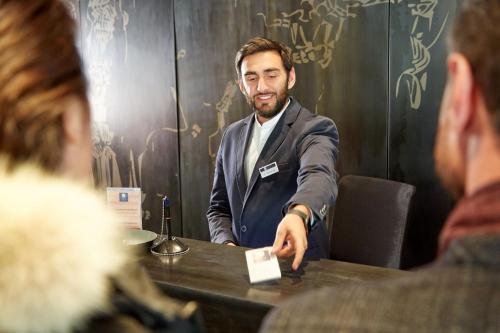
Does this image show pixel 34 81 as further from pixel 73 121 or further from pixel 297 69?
pixel 297 69

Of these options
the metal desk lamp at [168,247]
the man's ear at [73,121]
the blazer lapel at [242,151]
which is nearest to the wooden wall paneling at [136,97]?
the blazer lapel at [242,151]

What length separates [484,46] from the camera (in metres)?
0.60

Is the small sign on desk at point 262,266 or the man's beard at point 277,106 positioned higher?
the man's beard at point 277,106

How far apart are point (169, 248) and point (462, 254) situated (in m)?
1.28

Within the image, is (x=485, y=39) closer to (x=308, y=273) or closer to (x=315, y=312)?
(x=315, y=312)

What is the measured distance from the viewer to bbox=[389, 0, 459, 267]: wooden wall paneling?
2586mm

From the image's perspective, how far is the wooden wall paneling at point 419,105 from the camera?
2.59 metres

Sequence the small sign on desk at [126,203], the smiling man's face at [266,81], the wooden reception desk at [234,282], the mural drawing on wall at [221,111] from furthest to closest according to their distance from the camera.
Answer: the mural drawing on wall at [221,111] → the smiling man's face at [266,81] → the small sign on desk at [126,203] → the wooden reception desk at [234,282]

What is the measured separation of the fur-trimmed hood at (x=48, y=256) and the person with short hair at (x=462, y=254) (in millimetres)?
247

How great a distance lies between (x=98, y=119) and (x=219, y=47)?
4.08 feet

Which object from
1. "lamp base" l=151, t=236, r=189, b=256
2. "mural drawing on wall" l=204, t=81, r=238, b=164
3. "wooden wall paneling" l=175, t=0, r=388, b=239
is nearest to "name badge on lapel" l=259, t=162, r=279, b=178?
"lamp base" l=151, t=236, r=189, b=256

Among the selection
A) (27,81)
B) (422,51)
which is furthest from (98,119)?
(27,81)

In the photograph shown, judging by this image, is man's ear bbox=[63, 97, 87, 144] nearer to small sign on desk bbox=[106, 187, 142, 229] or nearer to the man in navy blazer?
small sign on desk bbox=[106, 187, 142, 229]

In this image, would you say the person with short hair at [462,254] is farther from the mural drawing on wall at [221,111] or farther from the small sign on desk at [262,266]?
the mural drawing on wall at [221,111]
